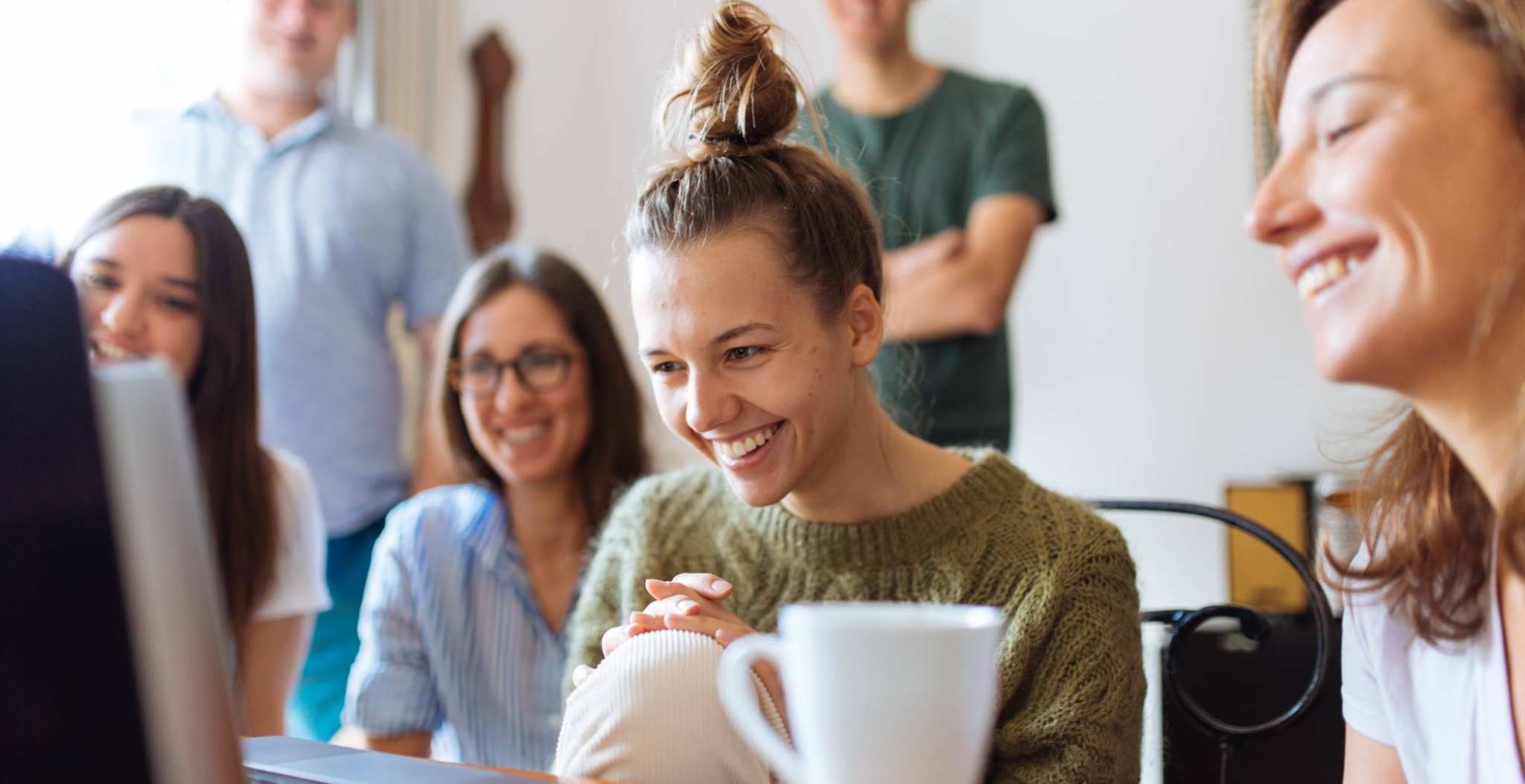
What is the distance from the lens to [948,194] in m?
2.27

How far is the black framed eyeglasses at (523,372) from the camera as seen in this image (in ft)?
6.24

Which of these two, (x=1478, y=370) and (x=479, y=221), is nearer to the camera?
(x=1478, y=370)

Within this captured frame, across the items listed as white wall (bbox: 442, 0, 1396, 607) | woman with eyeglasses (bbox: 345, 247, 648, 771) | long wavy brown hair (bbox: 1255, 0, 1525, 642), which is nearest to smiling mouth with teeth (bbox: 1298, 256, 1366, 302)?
long wavy brown hair (bbox: 1255, 0, 1525, 642)

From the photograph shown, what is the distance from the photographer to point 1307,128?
739mm

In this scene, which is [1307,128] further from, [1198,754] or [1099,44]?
[1099,44]

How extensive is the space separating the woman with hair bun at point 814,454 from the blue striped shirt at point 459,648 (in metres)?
0.42

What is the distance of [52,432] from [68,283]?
54mm

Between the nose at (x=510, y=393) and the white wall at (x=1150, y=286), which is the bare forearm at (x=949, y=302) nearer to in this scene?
the nose at (x=510, y=393)

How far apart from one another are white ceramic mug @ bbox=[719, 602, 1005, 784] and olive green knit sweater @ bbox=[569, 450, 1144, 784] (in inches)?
23.3

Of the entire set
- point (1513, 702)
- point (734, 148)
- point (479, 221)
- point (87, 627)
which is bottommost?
point (1513, 702)

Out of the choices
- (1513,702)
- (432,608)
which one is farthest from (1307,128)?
(432,608)

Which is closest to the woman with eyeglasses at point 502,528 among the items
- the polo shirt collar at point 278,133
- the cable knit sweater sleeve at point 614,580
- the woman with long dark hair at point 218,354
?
the woman with long dark hair at point 218,354

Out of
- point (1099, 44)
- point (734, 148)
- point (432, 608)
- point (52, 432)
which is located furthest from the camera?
point (1099, 44)

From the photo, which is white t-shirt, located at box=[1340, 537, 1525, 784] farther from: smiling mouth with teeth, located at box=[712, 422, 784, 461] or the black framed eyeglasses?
the black framed eyeglasses
